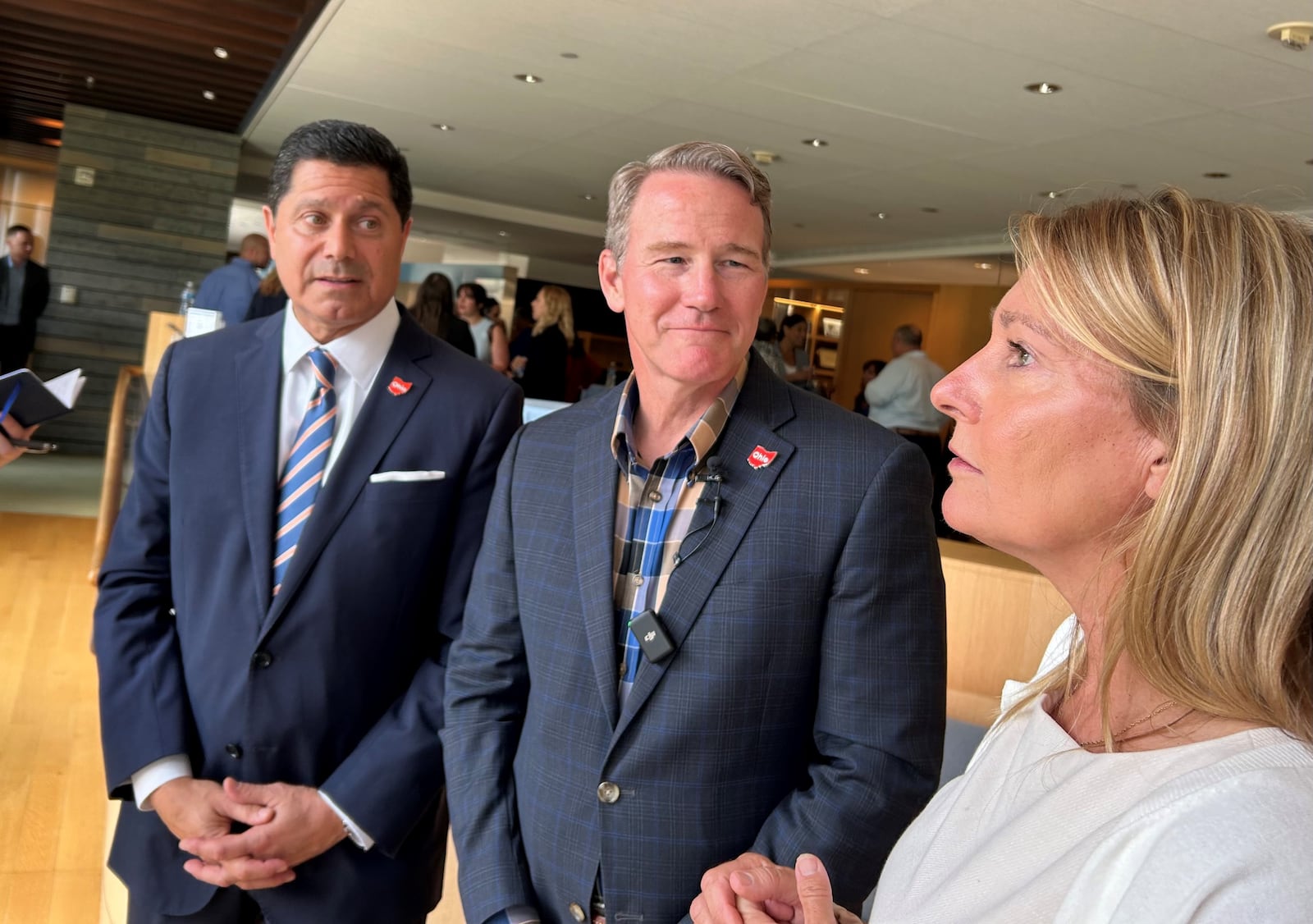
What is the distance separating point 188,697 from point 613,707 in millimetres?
846

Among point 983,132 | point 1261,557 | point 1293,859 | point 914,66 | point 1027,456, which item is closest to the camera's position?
point 1293,859

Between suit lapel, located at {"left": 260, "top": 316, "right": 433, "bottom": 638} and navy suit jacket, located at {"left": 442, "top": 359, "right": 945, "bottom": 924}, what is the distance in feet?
1.48

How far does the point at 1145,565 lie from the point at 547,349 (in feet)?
25.1

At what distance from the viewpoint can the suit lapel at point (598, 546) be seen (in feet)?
4.85

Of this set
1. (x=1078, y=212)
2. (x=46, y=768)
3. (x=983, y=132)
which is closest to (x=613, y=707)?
(x=1078, y=212)


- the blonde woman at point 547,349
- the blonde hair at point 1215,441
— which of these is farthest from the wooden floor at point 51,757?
the blonde woman at point 547,349

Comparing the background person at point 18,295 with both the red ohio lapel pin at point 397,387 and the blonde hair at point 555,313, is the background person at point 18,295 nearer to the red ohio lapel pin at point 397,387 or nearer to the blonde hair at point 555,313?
the blonde hair at point 555,313

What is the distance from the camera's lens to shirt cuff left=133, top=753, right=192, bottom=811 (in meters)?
1.79

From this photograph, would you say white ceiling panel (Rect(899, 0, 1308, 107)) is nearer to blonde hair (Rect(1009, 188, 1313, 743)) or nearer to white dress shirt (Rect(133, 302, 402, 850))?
white dress shirt (Rect(133, 302, 402, 850))

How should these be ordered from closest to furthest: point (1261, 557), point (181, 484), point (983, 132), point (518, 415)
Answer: point (1261, 557) < point (181, 484) < point (518, 415) < point (983, 132)

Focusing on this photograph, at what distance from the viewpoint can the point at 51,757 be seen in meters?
4.06

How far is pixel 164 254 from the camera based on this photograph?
11.6m

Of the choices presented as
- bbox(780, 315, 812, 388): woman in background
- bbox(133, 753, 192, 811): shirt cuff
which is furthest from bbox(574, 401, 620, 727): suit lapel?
bbox(780, 315, 812, 388): woman in background

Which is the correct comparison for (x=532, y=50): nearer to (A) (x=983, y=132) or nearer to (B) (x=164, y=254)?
(A) (x=983, y=132)
